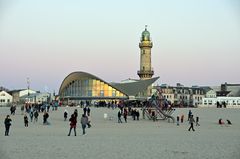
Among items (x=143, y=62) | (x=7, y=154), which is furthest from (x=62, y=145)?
(x=143, y=62)

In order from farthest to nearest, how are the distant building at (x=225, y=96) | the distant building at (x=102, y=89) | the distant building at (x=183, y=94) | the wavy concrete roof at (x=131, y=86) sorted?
1. the distant building at (x=183, y=94)
2. the wavy concrete roof at (x=131, y=86)
3. the distant building at (x=102, y=89)
4. the distant building at (x=225, y=96)

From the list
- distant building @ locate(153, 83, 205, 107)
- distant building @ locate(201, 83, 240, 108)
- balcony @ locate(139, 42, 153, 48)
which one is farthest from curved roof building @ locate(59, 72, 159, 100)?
distant building @ locate(153, 83, 205, 107)

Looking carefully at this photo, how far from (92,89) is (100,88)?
1691mm

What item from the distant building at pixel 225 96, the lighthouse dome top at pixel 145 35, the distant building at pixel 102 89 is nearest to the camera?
the distant building at pixel 225 96

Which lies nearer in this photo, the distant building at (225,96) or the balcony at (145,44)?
the distant building at (225,96)

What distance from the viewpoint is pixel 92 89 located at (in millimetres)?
70188

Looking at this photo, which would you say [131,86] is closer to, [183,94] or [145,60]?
[145,60]

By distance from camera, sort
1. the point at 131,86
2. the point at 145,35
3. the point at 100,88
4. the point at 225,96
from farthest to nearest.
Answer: the point at 145,35, the point at 225,96, the point at 131,86, the point at 100,88

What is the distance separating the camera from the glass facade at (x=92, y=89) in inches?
2704

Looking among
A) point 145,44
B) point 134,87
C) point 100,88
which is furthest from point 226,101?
point 145,44

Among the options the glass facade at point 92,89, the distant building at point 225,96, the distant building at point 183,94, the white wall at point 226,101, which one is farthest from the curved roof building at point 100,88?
the distant building at point 183,94

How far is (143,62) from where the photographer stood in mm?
84938

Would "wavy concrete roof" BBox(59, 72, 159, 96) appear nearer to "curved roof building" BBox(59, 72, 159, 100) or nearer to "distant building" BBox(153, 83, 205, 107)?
"curved roof building" BBox(59, 72, 159, 100)

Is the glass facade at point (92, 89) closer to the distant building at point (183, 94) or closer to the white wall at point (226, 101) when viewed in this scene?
the white wall at point (226, 101)
